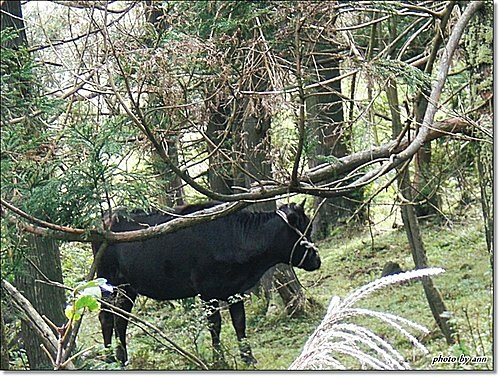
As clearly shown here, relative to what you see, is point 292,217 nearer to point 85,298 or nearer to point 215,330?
point 215,330

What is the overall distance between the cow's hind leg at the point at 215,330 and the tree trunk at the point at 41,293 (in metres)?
1.34

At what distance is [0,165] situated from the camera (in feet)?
8.87

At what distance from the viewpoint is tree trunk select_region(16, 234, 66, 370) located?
467cm

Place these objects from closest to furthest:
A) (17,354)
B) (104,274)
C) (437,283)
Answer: (17,354) < (104,274) < (437,283)

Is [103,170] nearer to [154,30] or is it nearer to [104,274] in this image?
[154,30]

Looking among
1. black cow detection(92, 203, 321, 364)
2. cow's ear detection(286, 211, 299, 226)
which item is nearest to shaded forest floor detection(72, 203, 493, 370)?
black cow detection(92, 203, 321, 364)

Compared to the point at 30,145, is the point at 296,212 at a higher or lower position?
lower

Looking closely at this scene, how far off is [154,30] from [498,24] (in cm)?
191

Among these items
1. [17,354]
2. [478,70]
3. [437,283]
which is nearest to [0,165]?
[17,354]

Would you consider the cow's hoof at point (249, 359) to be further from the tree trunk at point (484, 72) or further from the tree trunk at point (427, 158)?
the tree trunk at point (484, 72)

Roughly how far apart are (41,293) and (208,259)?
156 centimetres

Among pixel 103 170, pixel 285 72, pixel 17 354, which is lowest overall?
pixel 17 354

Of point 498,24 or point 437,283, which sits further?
point 437,283

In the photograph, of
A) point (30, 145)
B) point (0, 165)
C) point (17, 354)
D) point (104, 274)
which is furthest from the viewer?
point (104, 274)
